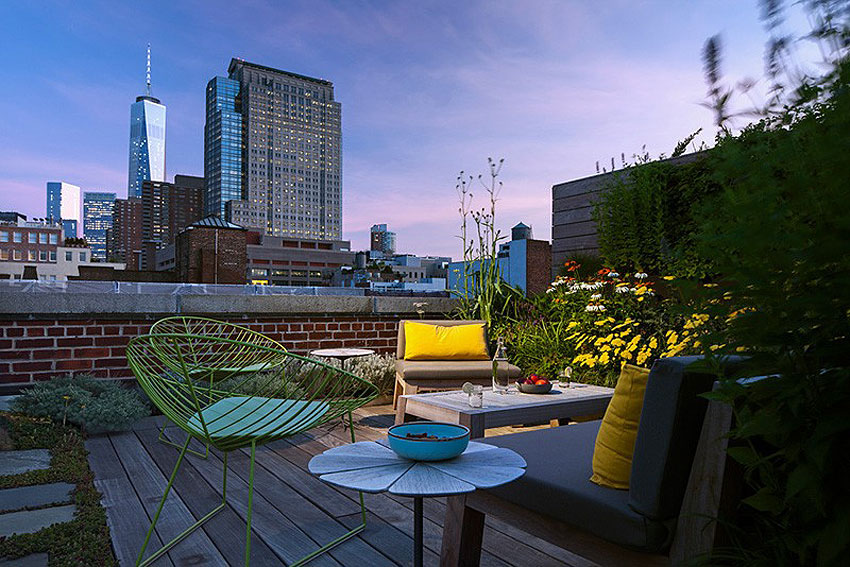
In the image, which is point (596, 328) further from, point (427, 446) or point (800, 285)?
point (800, 285)

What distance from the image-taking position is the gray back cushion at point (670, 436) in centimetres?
127

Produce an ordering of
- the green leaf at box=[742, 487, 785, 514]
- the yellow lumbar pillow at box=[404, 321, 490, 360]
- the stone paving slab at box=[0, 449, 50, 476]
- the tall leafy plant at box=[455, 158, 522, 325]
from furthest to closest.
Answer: the tall leafy plant at box=[455, 158, 522, 325] → the yellow lumbar pillow at box=[404, 321, 490, 360] → the stone paving slab at box=[0, 449, 50, 476] → the green leaf at box=[742, 487, 785, 514]

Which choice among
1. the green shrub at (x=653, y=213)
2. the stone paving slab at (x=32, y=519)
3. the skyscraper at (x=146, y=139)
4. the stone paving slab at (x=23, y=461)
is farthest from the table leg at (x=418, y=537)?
the skyscraper at (x=146, y=139)

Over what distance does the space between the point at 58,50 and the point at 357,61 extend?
Answer: 13494mm

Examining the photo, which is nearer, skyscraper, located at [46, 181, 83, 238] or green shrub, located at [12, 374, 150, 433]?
green shrub, located at [12, 374, 150, 433]

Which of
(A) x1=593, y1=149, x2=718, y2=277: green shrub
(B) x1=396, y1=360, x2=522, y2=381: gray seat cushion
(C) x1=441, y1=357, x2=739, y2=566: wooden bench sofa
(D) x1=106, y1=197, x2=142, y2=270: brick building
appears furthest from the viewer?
(D) x1=106, y1=197, x2=142, y2=270: brick building

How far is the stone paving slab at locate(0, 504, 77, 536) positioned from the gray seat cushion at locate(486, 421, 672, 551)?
1855 millimetres

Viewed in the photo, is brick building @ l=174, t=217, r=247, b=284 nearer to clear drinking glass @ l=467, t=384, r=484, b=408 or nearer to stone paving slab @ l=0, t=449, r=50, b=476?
stone paving slab @ l=0, t=449, r=50, b=476

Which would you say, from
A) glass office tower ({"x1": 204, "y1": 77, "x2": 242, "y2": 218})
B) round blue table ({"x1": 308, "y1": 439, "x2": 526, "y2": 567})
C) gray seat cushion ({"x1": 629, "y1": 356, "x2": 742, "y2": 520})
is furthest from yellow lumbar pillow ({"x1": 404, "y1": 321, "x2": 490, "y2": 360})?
glass office tower ({"x1": 204, "y1": 77, "x2": 242, "y2": 218})

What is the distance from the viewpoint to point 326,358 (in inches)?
170

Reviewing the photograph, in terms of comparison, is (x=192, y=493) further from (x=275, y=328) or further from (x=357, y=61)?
(x=357, y=61)

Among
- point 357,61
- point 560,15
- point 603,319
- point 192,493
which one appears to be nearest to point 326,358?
point 192,493

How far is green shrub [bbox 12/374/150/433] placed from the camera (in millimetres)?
3590

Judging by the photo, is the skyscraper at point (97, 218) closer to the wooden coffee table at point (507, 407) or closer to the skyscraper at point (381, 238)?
the skyscraper at point (381, 238)
